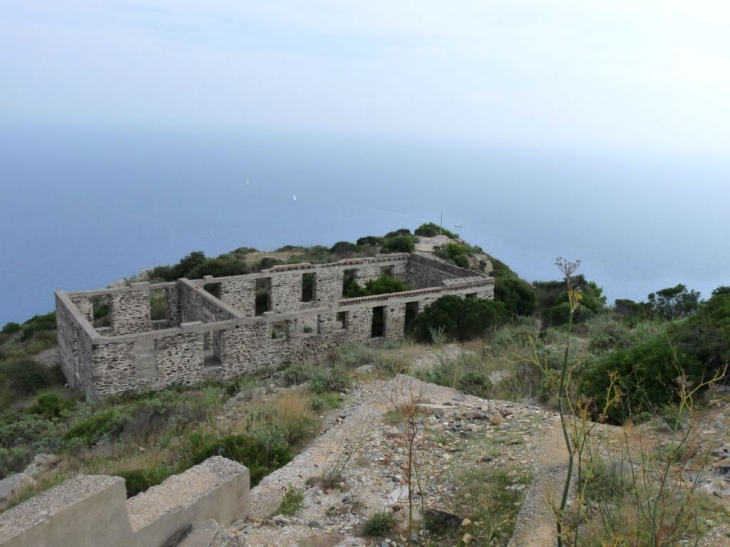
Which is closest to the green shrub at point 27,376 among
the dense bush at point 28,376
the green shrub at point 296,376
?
the dense bush at point 28,376

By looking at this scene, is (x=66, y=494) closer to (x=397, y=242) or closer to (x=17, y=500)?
(x=17, y=500)

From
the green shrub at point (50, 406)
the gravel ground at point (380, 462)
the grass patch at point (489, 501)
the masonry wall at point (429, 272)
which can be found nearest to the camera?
the grass patch at point (489, 501)

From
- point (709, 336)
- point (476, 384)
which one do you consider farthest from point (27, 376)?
point (709, 336)

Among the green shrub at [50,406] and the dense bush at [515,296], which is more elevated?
the dense bush at [515,296]

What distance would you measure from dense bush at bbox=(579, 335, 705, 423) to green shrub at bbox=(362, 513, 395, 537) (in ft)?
12.5

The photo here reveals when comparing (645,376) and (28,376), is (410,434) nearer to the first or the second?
(645,376)

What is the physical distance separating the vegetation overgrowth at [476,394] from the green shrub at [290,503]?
0.11 ft

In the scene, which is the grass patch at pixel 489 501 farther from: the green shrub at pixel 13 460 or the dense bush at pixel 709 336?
the green shrub at pixel 13 460

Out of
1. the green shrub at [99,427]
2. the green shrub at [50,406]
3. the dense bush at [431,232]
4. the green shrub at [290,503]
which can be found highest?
the dense bush at [431,232]

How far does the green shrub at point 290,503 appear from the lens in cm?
635

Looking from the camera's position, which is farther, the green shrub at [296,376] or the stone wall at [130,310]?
the stone wall at [130,310]

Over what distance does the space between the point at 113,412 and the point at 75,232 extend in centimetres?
11614

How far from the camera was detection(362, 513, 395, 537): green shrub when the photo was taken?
18.9 feet

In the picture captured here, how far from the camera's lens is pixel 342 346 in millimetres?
17688
